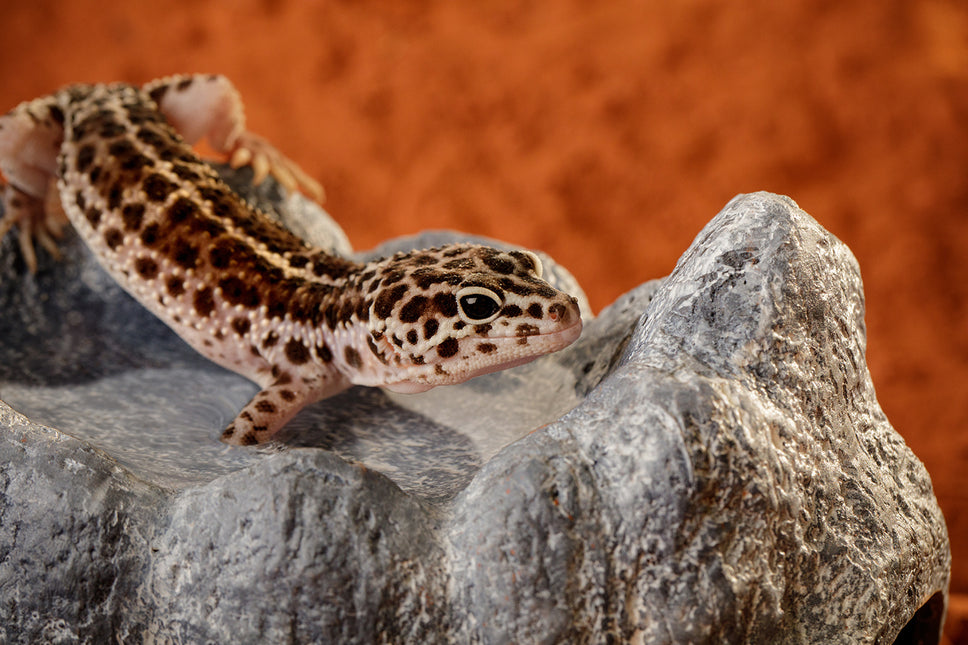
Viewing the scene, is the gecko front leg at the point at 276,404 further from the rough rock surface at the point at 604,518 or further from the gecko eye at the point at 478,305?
the gecko eye at the point at 478,305

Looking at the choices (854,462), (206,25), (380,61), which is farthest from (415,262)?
(206,25)

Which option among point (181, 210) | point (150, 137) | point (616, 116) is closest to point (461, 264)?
point (181, 210)

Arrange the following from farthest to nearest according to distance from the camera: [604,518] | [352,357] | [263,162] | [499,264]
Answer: [263,162]
[352,357]
[499,264]
[604,518]

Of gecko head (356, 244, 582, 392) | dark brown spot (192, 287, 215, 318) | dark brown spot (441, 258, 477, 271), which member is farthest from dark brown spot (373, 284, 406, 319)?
dark brown spot (192, 287, 215, 318)

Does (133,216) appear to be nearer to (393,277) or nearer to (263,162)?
(263,162)

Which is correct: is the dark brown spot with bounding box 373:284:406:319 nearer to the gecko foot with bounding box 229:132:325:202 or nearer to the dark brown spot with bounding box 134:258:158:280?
the dark brown spot with bounding box 134:258:158:280

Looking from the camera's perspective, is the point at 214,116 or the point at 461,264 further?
the point at 214,116
